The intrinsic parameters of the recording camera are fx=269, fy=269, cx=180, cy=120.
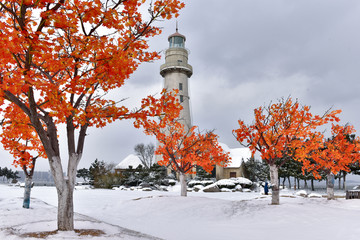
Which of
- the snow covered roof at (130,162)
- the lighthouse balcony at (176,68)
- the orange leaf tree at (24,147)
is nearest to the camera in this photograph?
the orange leaf tree at (24,147)

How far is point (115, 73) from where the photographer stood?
964cm

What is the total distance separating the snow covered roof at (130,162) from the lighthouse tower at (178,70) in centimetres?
1569

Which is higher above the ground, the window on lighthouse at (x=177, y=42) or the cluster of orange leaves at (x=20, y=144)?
the window on lighthouse at (x=177, y=42)

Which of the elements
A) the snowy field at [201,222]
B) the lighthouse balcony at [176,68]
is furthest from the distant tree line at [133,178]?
the snowy field at [201,222]

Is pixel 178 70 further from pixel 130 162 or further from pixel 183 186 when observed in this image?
pixel 183 186

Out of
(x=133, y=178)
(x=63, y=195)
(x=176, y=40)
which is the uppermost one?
(x=176, y=40)

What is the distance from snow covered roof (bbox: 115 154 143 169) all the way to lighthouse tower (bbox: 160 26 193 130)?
51.5 feet

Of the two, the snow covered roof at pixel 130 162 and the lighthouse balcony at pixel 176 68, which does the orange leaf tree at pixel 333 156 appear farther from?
the snow covered roof at pixel 130 162

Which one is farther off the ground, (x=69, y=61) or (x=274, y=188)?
(x=69, y=61)

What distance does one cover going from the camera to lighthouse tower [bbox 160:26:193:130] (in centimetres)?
4422

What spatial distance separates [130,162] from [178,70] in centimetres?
2154

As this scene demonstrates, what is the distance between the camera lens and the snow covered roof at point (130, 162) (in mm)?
52688

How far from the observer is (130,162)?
5416cm

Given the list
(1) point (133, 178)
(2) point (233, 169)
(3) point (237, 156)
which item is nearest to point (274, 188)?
(1) point (133, 178)
